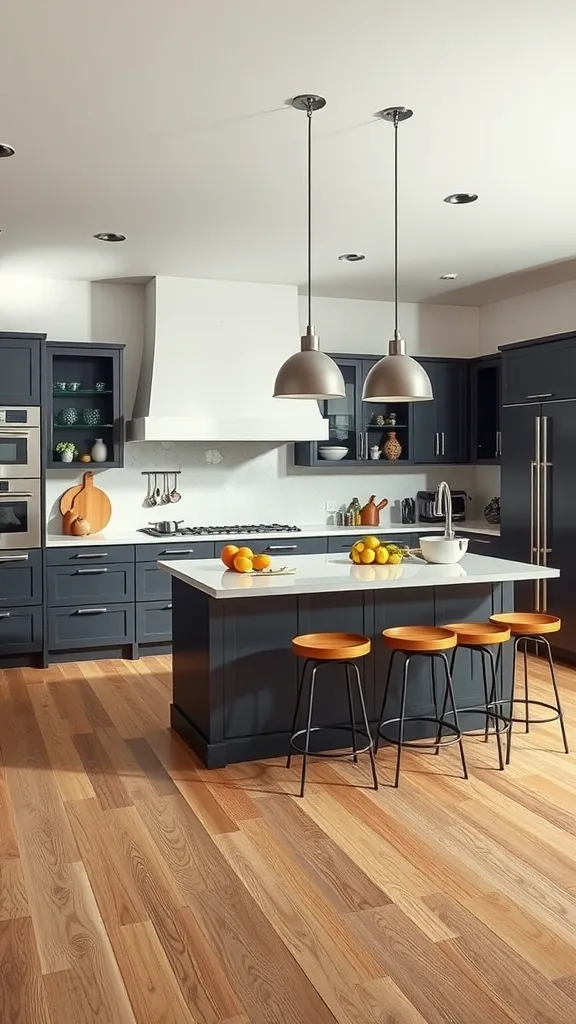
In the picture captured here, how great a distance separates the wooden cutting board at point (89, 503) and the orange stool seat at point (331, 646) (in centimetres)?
314

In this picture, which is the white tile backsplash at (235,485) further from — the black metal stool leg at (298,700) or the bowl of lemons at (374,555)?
the black metal stool leg at (298,700)

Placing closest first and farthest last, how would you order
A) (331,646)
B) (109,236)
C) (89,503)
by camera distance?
1. (331,646)
2. (109,236)
3. (89,503)

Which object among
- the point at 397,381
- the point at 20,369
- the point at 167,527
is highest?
the point at 20,369

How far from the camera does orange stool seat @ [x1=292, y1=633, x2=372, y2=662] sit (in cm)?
386

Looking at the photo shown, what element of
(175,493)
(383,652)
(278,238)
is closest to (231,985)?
(383,652)

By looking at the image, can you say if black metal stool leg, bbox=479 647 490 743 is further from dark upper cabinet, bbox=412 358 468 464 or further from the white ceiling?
dark upper cabinet, bbox=412 358 468 464

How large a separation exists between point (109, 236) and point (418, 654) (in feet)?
10.4

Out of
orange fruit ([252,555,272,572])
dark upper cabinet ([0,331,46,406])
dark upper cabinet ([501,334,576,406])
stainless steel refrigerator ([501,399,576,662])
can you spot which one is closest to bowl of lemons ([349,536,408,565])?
orange fruit ([252,555,272,572])

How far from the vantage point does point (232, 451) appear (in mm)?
7254

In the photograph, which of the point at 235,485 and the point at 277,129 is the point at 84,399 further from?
the point at 277,129

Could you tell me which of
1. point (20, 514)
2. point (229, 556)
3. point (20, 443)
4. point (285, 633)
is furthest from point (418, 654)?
point (20, 443)

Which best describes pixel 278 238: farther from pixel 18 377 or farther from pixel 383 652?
pixel 383 652

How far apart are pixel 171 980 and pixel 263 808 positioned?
1.23 metres

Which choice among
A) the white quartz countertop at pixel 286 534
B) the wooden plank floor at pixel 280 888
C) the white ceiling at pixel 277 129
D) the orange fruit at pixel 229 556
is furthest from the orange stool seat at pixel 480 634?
the white quartz countertop at pixel 286 534
